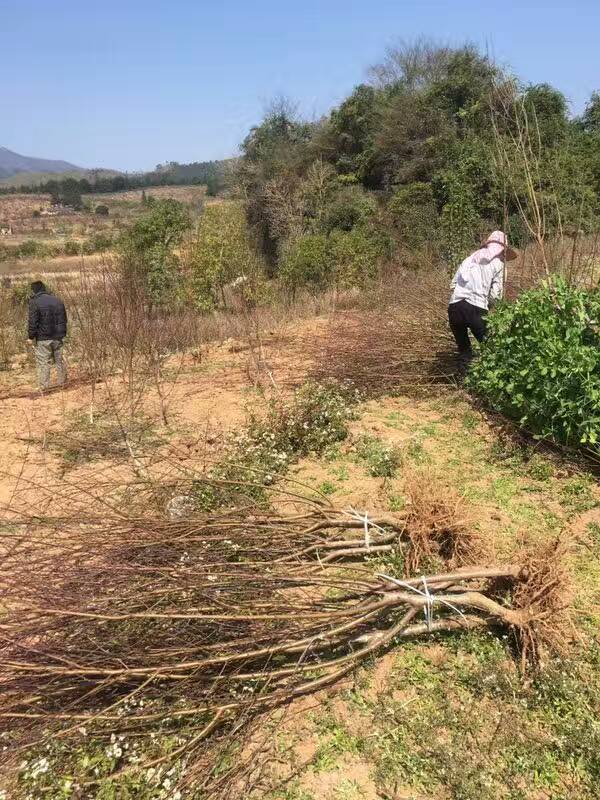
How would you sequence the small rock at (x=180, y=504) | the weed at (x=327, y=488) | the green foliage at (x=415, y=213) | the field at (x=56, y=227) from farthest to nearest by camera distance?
the field at (x=56, y=227), the green foliage at (x=415, y=213), the weed at (x=327, y=488), the small rock at (x=180, y=504)

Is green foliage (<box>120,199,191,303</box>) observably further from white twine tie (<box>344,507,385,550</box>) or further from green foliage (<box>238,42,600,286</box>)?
white twine tie (<box>344,507,385,550</box>)

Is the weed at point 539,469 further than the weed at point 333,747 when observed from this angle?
Yes

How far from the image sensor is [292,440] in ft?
16.3

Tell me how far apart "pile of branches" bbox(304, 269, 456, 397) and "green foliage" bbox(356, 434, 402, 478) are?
4.17 feet

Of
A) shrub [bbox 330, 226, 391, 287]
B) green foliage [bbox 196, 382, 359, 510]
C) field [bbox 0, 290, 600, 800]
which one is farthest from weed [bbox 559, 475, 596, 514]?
shrub [bbox 330, 226, 391, 287]

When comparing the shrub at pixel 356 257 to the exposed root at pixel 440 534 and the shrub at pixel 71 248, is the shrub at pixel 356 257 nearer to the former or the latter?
the exposed root at pixel 440 534

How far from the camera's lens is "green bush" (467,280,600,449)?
4062 millimetres

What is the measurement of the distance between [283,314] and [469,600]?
9.16 m

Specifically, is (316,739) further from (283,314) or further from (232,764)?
(283,314)

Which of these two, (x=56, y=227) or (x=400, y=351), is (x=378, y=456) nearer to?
(x=400, y=351)

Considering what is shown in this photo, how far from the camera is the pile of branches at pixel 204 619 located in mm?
2195

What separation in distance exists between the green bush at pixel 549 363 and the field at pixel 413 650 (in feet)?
0.84

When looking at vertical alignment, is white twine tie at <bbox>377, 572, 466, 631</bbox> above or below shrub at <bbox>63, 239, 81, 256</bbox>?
above

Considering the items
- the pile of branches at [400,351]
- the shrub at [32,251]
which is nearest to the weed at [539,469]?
the pile of branches at [400,351]
